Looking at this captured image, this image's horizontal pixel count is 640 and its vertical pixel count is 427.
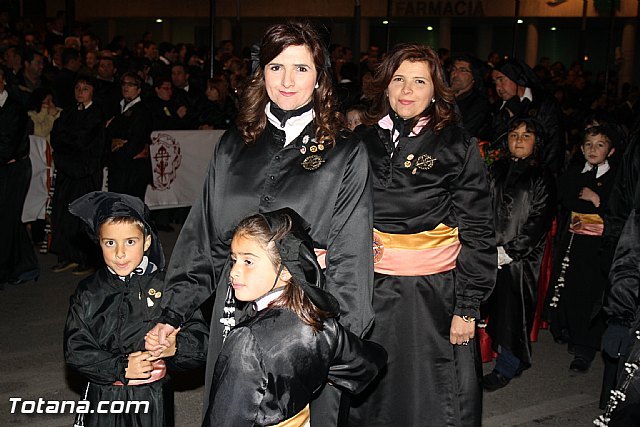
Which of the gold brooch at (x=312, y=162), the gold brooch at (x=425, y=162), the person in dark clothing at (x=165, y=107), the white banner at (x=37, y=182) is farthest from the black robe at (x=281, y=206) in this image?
the person in dark clothing at (x=165, y=107)

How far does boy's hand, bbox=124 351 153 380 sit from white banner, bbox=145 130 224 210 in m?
7.43

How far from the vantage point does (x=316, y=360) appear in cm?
303

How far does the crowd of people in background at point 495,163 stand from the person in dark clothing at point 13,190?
10 millimetres

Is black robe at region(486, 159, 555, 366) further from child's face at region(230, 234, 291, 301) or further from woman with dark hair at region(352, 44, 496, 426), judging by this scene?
child's face at region(230, 234, 291, 301)

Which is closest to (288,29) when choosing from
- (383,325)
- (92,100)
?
(383,325)

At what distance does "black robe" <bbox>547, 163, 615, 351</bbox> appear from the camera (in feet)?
22.1

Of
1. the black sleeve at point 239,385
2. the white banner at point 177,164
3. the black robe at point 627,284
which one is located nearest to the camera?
the black sleeve at point 239,385

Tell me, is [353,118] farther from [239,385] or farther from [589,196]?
[239,385]

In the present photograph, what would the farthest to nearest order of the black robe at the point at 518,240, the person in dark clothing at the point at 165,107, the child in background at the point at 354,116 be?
the person in dark clothing at the point at 165,107 < the child in background at the point at 354,116 < the black robe at the point at 518,240

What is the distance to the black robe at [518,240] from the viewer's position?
6172mm

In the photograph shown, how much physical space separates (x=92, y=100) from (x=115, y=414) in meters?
5.81

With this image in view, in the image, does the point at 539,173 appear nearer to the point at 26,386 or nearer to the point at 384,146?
the point at 384,146

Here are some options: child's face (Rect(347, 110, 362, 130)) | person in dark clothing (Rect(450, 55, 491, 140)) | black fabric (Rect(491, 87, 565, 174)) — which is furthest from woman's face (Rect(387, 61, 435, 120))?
person in dark clothing (Rect(450, 55, 491, 140))

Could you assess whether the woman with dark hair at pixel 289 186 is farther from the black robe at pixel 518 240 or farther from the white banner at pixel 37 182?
the white banner at pixel 37 182
